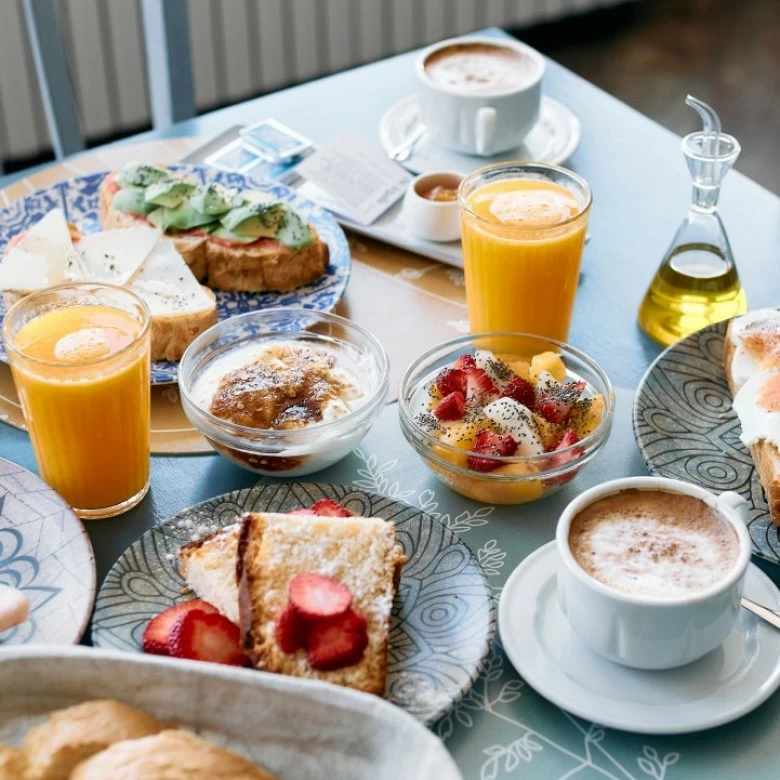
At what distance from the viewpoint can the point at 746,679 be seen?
1.18 meters

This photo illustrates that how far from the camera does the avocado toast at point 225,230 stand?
1909 millimetres

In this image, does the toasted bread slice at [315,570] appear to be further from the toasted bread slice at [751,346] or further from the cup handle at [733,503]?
the toasted bread slice at [751,346]

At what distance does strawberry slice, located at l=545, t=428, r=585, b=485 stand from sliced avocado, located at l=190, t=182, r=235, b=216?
2.69 ft

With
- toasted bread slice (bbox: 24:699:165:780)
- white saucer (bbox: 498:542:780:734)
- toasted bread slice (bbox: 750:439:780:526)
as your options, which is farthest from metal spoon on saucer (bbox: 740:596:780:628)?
toasted bread slice (bbox: 24:699:165:780)

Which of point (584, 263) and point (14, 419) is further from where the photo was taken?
point (584, 263)

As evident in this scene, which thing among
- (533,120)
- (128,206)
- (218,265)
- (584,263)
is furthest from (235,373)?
(533,120)

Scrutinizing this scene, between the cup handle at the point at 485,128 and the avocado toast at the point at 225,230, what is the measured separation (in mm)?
413

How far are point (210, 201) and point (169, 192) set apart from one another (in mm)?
72

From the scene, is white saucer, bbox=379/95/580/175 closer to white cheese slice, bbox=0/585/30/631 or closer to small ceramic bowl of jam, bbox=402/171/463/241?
small ceramic bowl of jam, bbox=402/171/463/241

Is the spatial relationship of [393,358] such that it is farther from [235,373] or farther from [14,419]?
[14,419]

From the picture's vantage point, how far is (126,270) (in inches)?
72.8

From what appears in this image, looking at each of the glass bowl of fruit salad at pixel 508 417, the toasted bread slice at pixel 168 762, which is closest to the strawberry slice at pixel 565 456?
the glass bowl of fruit salad at pixel 508 417

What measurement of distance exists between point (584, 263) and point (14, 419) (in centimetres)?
98

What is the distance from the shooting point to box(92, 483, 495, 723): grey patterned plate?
117 cm
